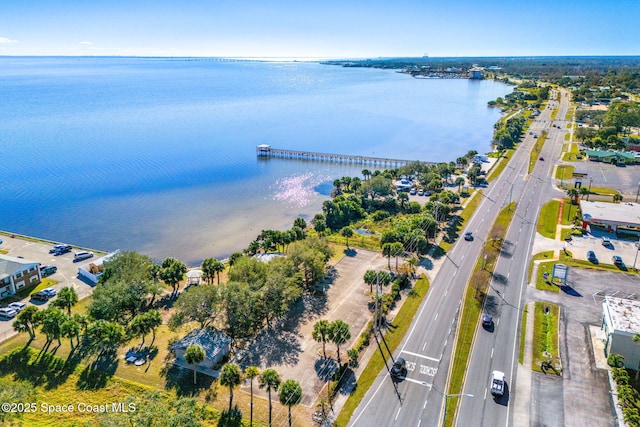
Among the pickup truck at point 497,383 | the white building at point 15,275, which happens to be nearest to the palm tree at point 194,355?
the pickup truck at point 497,383

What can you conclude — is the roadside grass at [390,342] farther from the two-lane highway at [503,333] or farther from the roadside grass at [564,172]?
the roadside grass at [564,172]

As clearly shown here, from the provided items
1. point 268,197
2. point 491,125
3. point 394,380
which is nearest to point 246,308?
point 394,380

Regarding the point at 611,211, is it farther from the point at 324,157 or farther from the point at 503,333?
the point at 324,157

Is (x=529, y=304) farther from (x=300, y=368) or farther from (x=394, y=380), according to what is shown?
(x=300, y=368)

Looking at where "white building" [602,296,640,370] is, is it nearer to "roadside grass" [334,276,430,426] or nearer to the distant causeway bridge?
"roadside grass" [334,276,430,426]

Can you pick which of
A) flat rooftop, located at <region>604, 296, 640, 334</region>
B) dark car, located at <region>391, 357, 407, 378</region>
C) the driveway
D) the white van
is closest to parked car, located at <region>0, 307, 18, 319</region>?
the white van

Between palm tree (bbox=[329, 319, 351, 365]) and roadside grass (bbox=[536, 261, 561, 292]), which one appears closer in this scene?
palm tree (bbox=[329, 319, 351, 365])
